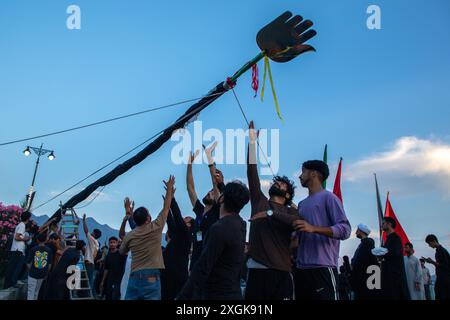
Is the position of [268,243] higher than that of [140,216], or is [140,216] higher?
[140,216]

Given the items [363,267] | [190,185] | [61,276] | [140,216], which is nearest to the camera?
[140,216]

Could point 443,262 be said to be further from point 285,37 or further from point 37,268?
point 37,268

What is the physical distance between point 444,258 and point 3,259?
42.9ft

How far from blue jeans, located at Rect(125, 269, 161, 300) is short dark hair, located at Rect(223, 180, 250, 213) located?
2.14 m

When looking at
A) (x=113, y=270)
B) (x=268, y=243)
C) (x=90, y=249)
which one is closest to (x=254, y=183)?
(x=268, y=243)

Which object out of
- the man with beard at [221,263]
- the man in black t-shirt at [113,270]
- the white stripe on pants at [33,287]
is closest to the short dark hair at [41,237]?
the white stripe on pants at [33,287]

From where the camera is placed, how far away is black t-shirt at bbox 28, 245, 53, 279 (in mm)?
8547

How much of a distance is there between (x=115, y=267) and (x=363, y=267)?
5.34 m

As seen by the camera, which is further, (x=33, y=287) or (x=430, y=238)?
(x=430, y=238)

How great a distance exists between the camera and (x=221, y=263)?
3.35 meters

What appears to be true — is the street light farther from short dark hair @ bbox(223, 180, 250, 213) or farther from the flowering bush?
short dark hair @ bbox(223, 180, 250, 213)

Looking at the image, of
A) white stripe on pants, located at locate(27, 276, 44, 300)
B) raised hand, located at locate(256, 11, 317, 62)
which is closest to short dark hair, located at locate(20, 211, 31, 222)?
white stripe on pants, located at locate(27, 276, 44, 300)
